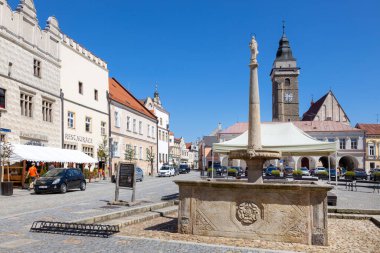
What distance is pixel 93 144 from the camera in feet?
132

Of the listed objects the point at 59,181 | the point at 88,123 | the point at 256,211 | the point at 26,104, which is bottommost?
the point at 59,181

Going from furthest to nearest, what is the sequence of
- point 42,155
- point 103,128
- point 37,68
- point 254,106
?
1. point 103,128
2. point 37,68
3. point 42,155
4. point 254,106

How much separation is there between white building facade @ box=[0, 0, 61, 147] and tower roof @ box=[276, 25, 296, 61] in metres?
73.1

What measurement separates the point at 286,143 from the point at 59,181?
12728mm

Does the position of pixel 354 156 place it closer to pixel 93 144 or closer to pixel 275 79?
pixel 275 79

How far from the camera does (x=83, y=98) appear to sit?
1521 inches

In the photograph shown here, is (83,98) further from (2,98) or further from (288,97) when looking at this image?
(288,97)

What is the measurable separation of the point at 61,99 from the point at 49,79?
7.14ft

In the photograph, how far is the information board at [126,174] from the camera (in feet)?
52.4

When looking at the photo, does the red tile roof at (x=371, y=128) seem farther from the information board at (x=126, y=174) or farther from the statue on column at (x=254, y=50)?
the statue on column at (x=254, y=50)

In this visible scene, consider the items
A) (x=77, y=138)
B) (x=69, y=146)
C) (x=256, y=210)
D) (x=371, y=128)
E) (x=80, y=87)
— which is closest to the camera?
(x=256, y=210)

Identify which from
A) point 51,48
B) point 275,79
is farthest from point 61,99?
point 275,79

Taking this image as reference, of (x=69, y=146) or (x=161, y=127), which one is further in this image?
(x=161, y=127)

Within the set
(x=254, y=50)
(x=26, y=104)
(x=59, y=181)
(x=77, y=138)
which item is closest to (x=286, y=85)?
(x=77, y=138)
